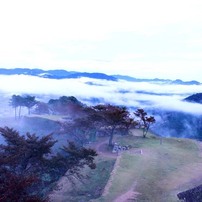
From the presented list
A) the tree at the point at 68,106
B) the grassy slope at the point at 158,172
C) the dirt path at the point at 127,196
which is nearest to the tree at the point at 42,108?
the tree at the point at 68,106

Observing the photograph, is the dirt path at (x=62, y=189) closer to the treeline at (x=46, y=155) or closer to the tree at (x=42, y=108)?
the treeline at (x=46, y=155)

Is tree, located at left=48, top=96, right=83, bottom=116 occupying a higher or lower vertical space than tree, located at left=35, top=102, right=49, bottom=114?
higher

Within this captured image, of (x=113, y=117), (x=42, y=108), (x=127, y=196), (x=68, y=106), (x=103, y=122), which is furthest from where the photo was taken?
(x=42, y=108)

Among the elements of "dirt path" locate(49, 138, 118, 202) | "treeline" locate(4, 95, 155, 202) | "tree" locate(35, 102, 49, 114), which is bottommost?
"dirt path" locate(49, 138, 118, 202)

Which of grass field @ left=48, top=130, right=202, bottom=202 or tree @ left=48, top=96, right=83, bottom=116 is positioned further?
tree @ left=48, top=96, right=83, bottom=116

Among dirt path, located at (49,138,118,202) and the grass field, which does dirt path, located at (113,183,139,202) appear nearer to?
the grass field

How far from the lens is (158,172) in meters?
19.7

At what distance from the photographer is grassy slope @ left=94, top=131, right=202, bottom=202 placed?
645 inches

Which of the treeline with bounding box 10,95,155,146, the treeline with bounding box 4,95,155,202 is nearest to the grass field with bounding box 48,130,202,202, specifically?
the treeline with bounding box 4,95,155,202

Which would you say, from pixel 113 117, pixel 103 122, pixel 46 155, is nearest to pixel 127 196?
pixel 46 155

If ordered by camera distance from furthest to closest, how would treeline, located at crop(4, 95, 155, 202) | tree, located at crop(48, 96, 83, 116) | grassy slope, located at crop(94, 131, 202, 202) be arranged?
tree, located at crop(48, 96, 83, 116) < grassy slope, located at crop(94, 131, 202, 202) < treeline, located at crop(4, 95, 155, 202)

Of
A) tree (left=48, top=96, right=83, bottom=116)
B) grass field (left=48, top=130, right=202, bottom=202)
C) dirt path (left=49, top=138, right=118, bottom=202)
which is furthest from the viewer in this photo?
tree (left=48, top=96, right=83, bottom=116)

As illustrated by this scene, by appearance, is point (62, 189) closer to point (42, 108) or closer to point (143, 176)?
point (143, 176)

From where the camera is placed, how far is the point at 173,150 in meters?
25.6
